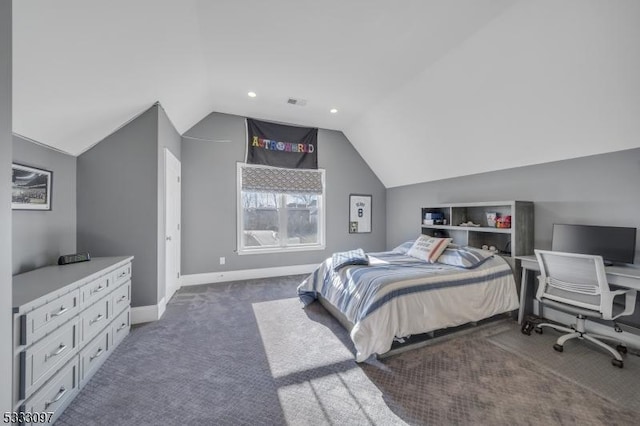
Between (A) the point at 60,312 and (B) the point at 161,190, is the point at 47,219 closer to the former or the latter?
(B) the point at 161,190

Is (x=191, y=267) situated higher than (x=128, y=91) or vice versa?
(x=128, y=91)

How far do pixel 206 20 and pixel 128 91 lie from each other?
3.34ft

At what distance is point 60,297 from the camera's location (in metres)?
1.56

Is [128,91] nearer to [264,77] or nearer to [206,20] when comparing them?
[206,20]

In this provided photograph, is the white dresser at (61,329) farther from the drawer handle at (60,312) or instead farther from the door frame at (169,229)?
the door frame at (169,229)

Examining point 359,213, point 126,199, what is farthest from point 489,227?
point 126,199

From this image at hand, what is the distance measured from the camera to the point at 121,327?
2.40 m

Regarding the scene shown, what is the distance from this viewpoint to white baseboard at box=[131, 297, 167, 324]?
281 cm

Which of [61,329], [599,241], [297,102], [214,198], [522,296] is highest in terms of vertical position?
[297,102]

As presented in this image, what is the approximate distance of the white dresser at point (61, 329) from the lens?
1.28 metres

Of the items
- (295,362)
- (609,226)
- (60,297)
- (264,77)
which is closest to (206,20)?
(264,77)

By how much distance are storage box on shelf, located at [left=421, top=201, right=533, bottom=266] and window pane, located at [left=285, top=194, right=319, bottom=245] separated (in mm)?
2118

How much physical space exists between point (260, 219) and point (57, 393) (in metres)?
3.42

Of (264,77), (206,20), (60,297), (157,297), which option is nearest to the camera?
(60,297)
